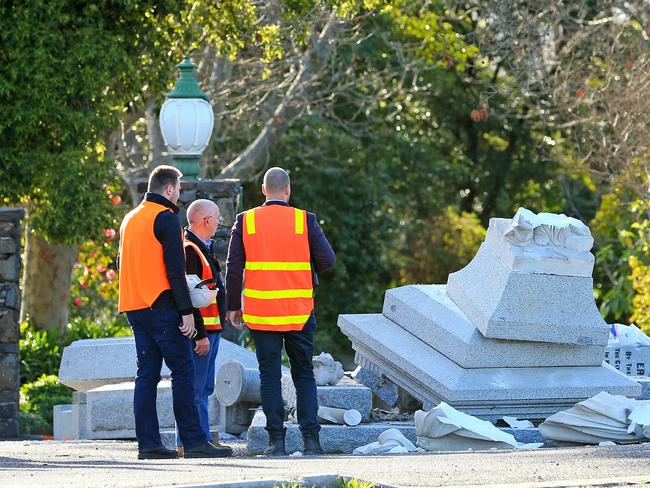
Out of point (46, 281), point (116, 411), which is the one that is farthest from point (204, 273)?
point (46, 281)

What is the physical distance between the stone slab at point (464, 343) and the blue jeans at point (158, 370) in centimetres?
208

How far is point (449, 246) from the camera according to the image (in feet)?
102

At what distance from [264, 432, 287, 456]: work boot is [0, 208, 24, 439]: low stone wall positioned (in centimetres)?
438

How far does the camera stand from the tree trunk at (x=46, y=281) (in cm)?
1920

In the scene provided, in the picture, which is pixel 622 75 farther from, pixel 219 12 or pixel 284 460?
pixel 284 460

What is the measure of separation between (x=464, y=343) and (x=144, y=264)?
2.47 meters

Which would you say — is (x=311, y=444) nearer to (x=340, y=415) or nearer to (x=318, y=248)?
(x=340, y=415)

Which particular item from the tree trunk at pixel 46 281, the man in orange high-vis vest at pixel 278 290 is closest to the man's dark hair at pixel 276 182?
the man in orange high-vis vest at pixel 278 290

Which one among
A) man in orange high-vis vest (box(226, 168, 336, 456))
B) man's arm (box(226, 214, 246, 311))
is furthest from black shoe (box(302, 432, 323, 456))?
man's arm (box(226, 214, 246, 311))

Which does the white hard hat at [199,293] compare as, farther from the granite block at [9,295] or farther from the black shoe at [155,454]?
the granite block at [9,295]

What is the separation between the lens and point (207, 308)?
8.84 meters

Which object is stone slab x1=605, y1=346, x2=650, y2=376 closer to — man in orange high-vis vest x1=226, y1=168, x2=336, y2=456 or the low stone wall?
man in orange high-vis vest x1=226, y1=168, x2=336, y2=456

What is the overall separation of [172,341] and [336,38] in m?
13.3

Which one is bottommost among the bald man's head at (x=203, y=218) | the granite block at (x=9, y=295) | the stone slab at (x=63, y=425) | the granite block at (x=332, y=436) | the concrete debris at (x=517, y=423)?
the stone slab at (x=63, y=425)
